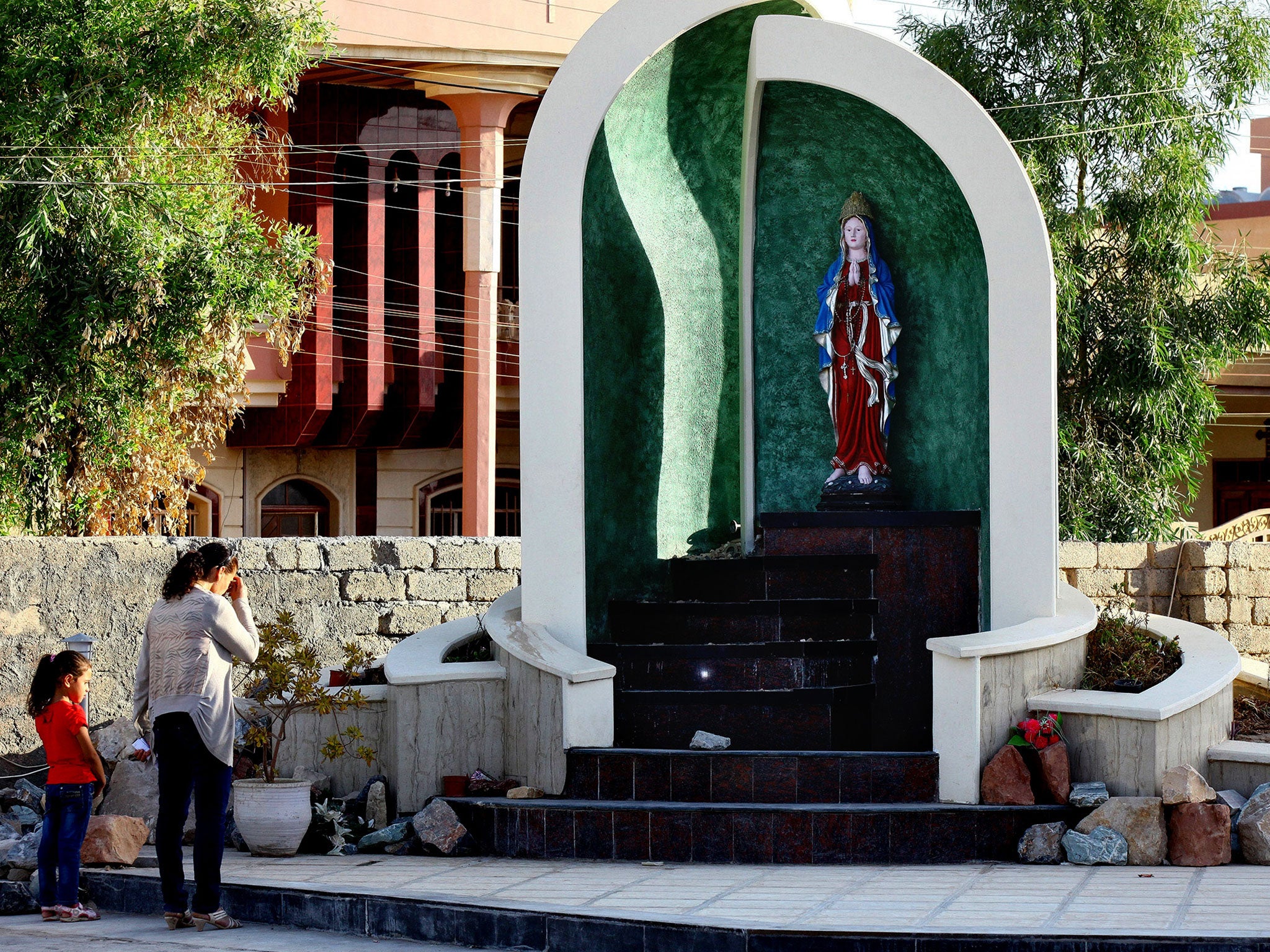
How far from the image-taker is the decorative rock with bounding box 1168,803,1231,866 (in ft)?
23.3

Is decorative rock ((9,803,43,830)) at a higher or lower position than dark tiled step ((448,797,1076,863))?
lower

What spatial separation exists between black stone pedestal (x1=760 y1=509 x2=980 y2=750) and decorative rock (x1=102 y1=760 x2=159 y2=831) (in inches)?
145

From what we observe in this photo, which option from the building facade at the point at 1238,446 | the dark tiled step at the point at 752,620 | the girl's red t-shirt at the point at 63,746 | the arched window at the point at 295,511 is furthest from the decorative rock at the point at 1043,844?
the building facade at the point at 1238,446

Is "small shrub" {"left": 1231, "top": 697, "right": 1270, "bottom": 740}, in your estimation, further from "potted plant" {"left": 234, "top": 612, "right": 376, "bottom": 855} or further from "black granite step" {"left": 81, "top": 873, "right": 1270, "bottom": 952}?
"potted plant" {"left": 234, "top": 612, "right": 376, "bottom": 855}

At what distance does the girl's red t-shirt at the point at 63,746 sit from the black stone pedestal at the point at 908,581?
4.09m

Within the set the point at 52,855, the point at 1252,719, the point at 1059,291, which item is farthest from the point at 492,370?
the point at 52,855

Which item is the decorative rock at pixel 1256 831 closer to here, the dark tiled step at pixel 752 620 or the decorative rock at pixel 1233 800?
the decorative rock at pixel 1233 800

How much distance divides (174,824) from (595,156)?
4.79m

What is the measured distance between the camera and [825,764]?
768cm

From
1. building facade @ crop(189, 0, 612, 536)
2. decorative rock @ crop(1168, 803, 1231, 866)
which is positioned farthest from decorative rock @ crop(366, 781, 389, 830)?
building facade @ crop(189, 0, 612, 536)

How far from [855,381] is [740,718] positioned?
2.41 metres

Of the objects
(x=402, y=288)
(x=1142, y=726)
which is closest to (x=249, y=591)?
(x=1142, y=726)

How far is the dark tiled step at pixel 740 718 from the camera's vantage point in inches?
333

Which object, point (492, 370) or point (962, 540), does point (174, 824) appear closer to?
point (962, 540)
